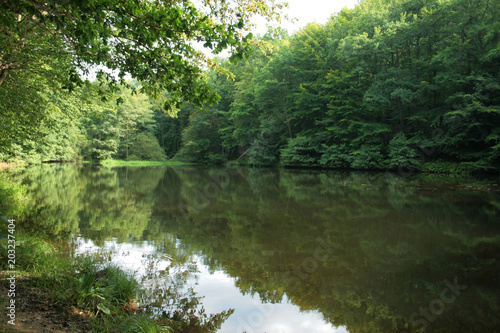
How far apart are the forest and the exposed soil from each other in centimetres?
293

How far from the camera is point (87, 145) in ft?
134

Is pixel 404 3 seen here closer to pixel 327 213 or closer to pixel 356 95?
pixel 356 95

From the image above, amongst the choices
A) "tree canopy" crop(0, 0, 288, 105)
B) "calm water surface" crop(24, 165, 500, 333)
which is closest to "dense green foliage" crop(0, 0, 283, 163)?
"tree canopy" crop(0, 0, 288, 105)

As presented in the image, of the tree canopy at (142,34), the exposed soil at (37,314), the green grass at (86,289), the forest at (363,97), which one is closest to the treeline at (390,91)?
the forest at (363,97)

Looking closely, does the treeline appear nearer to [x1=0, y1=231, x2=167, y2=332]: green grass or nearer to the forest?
the forest

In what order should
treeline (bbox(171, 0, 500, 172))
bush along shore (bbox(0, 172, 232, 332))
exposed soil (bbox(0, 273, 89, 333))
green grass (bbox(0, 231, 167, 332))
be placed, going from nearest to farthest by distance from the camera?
exposed soil (bbox(0, 273, 89, 333)) < bush along shore (bbox(0, 172, 232, 332)) < green grass (bbox(0, 231, 167, 332)) < treeline (bbox(171, 0, 500, 172))

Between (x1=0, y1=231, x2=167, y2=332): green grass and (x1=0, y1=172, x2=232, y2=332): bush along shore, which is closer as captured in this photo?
(x1=0, y1=172, x2=232, y2=332): bush along shore

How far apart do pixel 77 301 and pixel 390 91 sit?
23.3m

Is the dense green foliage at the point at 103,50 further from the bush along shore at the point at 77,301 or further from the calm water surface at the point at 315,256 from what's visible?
the calm water surface at the point at 315,256

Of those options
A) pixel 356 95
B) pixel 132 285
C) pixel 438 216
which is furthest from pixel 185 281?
pixel 356 95

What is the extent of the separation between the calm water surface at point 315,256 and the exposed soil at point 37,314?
130cm

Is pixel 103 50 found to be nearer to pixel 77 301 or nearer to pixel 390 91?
pixel 77 301

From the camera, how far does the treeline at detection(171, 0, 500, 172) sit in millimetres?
17953

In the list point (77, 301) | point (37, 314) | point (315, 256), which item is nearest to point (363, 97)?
point (315, 256)
